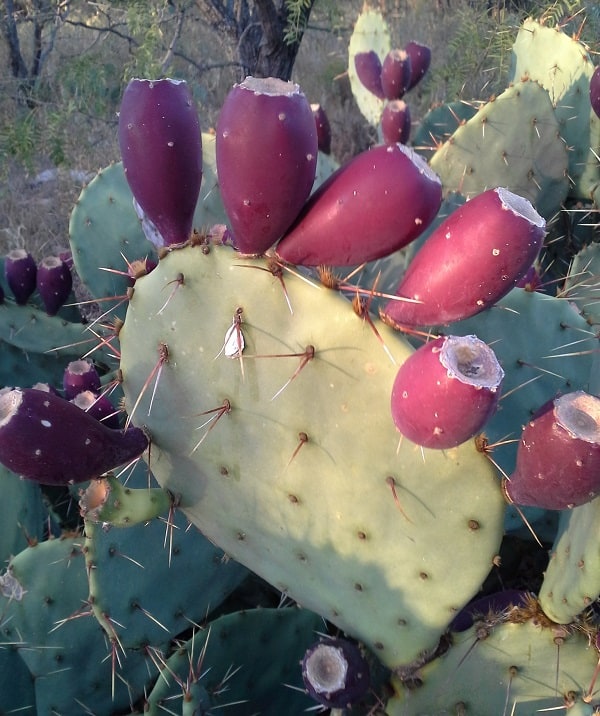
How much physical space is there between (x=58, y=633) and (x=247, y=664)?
1.25 feet

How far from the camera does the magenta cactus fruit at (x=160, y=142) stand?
855 millimetres

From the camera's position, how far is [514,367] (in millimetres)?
1491

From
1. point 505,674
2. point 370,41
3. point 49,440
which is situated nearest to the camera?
point 49,440

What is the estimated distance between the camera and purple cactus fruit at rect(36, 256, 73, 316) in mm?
2189

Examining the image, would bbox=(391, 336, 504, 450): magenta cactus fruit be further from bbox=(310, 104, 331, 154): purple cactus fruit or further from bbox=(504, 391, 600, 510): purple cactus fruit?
bbox=(310, 104, 331, 154): purple cactus fruit

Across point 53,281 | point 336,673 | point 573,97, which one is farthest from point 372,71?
point 336,673

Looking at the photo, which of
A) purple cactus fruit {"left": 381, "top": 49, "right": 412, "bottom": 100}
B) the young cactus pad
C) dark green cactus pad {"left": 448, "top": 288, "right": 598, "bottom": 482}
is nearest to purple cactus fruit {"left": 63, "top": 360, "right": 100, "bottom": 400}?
the young cactus pad

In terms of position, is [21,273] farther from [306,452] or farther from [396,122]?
[306,452]

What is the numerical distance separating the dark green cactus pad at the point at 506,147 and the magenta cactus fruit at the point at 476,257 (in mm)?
1381

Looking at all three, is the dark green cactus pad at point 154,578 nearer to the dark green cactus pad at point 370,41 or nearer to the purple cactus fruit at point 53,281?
the purple cactus fruit at point 53,281

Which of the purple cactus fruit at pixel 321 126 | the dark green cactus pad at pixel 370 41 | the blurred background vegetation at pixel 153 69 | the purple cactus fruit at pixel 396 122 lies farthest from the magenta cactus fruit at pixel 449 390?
the dark green cactus pad at pixel 370 41

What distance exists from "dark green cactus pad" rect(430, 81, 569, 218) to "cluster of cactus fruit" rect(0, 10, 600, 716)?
725 millimetres

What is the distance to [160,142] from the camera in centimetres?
86

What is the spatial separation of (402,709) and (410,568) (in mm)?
291
